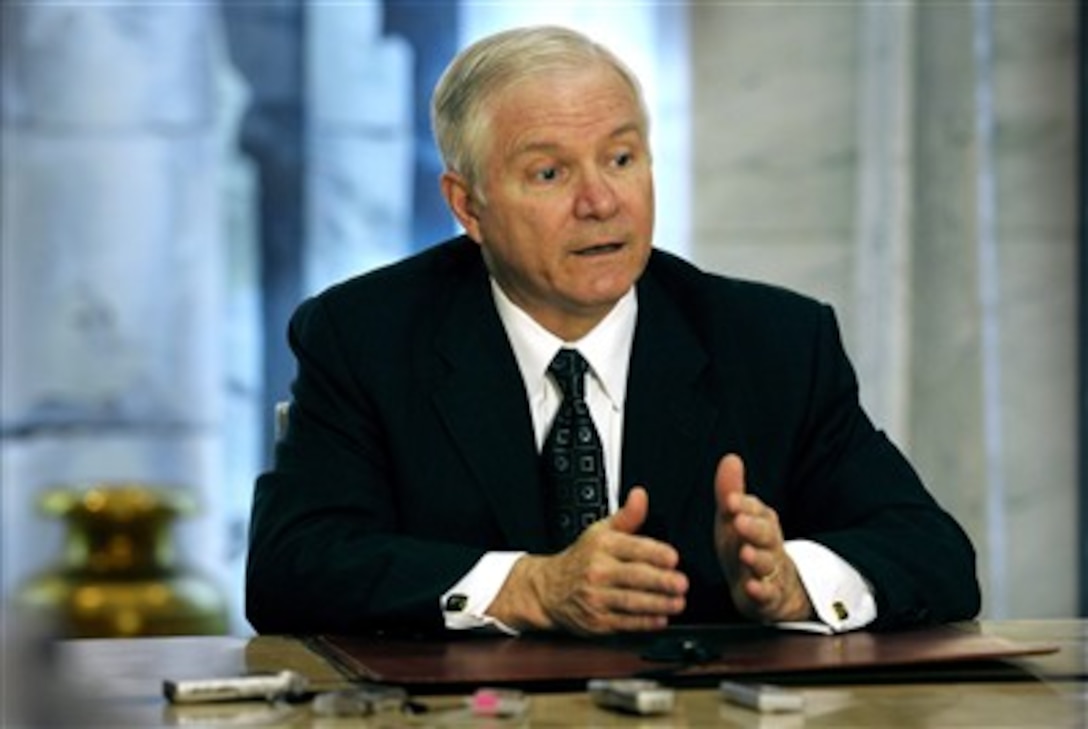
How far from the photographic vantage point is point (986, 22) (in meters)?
5.29

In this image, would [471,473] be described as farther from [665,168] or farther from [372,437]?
[665,168]

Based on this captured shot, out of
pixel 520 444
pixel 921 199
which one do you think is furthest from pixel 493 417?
pixel 921 199

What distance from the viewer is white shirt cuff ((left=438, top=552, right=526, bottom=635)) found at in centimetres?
231

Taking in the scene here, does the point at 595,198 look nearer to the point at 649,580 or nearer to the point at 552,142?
the point at 552,142

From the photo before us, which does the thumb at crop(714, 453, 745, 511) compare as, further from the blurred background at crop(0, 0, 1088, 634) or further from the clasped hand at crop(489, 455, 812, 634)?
the blurred background at crop(0, 0, 1088, 634)

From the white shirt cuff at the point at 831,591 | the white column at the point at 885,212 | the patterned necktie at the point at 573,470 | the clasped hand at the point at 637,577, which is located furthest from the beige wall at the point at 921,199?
the clasped hand at the point at 637,577

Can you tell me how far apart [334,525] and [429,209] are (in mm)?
2663

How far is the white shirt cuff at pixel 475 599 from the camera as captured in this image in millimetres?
2314

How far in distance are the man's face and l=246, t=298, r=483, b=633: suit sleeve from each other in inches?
10.9

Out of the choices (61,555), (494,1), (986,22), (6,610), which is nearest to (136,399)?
(61,555)

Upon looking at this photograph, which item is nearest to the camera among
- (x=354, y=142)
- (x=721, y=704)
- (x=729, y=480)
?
(x=721, y=704)

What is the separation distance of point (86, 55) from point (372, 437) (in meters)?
2.47

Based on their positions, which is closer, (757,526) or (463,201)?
(757,526)

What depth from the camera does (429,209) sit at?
519cm
